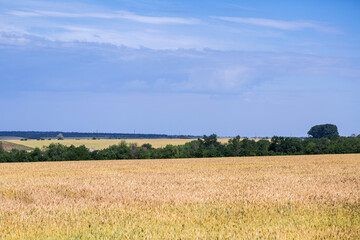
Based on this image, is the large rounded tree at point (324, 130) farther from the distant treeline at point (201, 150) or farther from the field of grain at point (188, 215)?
the field of grain at point (188, 215)

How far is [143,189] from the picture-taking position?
13.4 metres

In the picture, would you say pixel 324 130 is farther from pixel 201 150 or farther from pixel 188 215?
pixel 188 215

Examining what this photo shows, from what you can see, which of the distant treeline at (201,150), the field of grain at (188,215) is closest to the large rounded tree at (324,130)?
the distant treeline at (201,150)

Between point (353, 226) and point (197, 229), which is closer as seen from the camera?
point (197, 229)

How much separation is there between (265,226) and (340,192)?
17.8 ft

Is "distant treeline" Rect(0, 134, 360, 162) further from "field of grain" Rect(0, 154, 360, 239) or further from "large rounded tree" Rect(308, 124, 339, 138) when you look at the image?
"large rounded tree" Rect(308, 124, 339, 138)

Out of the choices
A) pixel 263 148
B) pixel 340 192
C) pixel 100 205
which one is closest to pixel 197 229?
pixel 100 205

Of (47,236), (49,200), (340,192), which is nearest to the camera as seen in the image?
(47,236)

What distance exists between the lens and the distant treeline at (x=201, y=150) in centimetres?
5184

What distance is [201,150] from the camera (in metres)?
56.7

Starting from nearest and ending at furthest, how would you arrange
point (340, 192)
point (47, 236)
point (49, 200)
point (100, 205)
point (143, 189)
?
1. point (47, 236)
2. point (100, 205)
3. point (49, 200)
4. point (340, 192)
5. point (143, 189)

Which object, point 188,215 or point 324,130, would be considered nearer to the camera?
point 188,215

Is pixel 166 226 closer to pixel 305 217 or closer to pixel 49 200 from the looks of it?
Result: pixel 305 217

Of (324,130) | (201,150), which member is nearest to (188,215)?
(201,150)
